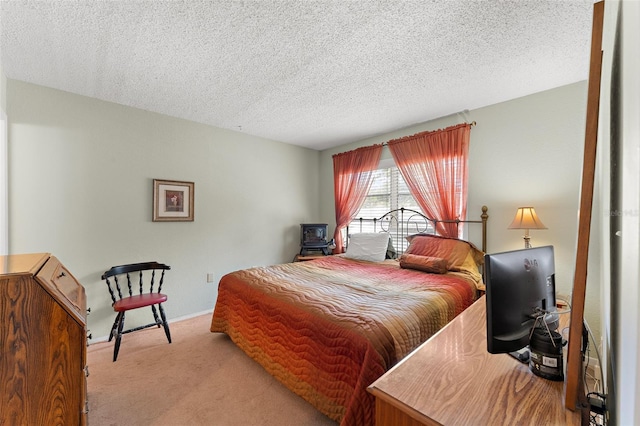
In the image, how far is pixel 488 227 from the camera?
2.97 m

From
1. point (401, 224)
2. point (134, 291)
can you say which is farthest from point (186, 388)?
point (401, 224)

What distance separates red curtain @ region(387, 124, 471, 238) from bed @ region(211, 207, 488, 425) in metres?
0.32

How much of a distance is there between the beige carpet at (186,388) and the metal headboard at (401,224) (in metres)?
2.47

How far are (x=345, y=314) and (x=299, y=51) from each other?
1901 millimetres

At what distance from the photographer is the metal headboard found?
347cm

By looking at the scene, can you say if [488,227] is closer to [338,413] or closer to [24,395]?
[338,413]

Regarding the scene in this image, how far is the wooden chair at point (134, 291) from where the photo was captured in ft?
8.29

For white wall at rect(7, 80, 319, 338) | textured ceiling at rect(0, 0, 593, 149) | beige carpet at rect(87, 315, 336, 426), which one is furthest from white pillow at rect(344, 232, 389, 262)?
beige carpet at rect(87, 315, 336, 426)

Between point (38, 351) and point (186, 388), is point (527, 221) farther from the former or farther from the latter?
point (38, 351)

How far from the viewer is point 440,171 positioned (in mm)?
3279

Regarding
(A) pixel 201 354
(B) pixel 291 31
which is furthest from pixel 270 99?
(A) pixel 201 354

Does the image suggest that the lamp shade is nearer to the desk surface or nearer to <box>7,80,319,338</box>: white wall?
the desk surface

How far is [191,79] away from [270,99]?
0.76 metres

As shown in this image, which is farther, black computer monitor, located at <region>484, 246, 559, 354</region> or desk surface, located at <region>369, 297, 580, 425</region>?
black computer monitor, located at <region>484, 246, 559, 354</region>
